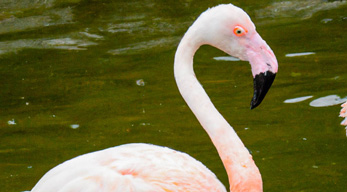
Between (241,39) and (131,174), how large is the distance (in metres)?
0.92

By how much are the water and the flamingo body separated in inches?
67.8

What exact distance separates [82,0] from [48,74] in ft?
9.98

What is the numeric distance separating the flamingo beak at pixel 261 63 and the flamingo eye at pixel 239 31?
0.05 m

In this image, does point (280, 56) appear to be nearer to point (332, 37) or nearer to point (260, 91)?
point (332, 37)

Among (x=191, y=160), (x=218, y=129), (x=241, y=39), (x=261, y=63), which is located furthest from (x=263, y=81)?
(x=191, y=160)

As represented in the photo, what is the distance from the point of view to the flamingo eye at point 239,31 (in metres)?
3.69

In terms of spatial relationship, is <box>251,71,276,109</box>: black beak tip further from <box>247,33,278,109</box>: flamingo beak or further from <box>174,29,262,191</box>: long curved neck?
<box>174,29,262,191</box>: long curved neck

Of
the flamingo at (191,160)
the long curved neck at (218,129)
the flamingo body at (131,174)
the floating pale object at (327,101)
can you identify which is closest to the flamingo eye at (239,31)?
the flamingo at (191,160)

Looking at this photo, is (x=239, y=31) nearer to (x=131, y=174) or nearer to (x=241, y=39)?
(x=241, y=39)

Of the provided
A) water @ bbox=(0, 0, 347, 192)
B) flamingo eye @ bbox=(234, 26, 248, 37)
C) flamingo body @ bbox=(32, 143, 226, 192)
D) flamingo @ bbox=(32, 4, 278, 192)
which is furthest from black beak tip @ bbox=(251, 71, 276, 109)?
water @ bbox=(0, 0, 347, 192)

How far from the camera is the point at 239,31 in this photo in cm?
370

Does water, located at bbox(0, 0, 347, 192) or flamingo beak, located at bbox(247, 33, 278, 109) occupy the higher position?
flamingo beak, located at bbox(247, 33, 278, 109)

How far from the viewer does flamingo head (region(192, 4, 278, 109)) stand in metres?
3.63

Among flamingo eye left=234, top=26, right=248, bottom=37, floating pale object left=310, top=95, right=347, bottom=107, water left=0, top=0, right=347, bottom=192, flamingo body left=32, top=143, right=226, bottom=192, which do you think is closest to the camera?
flamingo body left=32, top=143, right=226, bottom=192
